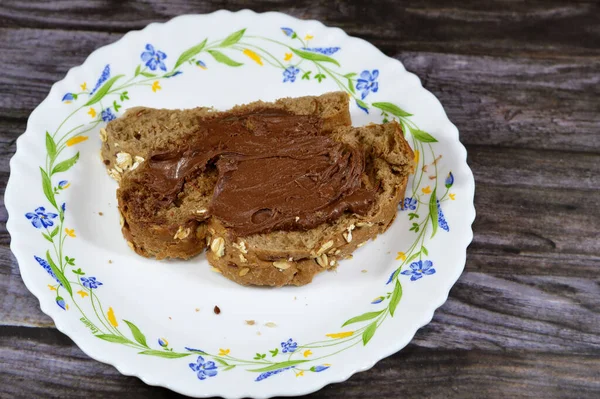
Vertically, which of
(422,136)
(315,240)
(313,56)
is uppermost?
(313,56)

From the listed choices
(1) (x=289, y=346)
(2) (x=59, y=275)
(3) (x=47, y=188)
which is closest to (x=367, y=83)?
(1) (x=289, y=346)

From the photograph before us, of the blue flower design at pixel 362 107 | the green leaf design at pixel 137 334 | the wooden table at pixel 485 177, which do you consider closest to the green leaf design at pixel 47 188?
the wooden table at pixel 485 177

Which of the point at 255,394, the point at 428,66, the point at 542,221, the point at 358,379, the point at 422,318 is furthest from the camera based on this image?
the point at 428,66

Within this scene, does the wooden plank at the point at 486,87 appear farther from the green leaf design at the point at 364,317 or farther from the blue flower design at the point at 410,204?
the green leaf design at the point at 364,317

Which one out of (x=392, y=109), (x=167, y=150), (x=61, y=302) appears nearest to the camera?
(x=61, y=302)

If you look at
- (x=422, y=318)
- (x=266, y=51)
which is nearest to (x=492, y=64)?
(x=266, y=51)

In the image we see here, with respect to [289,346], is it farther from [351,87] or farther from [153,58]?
[153,58]

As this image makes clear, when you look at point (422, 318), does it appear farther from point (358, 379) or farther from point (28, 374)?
point (28, 374)
